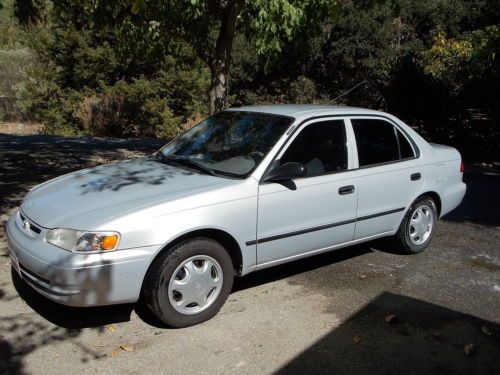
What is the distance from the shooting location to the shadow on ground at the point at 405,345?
359cm

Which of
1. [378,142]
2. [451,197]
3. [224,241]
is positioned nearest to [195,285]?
[224,241]

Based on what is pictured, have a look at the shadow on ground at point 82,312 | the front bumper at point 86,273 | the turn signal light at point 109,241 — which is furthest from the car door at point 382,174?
the turn signal light at point 109,241

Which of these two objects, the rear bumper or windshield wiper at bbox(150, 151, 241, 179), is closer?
windshield wiper at bbox(150, 151, 241, 179)

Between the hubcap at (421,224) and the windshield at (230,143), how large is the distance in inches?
74.9

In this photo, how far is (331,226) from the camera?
4730mm

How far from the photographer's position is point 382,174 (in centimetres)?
511

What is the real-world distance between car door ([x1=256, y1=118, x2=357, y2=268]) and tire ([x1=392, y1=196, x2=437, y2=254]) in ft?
2.88

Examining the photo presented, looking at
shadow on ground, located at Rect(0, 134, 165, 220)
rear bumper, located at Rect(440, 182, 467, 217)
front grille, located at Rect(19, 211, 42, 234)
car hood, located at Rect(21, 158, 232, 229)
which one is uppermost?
car hood, located at Rect(21, 158, 232, 229)

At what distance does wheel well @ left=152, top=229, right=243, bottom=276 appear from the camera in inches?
152

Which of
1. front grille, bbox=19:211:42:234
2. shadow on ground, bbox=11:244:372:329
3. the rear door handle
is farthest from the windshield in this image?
the rear door handle

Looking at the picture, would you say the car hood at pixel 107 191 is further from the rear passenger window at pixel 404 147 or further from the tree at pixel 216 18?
the tree at pixel 216 18

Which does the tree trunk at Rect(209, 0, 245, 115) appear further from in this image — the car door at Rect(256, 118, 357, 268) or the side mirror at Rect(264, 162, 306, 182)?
the side mirror at Rect(264, 162, 306, 182)

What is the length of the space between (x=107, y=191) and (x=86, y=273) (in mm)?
810

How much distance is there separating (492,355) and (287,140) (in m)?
2.24
